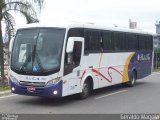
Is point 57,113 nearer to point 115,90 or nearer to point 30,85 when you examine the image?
point 30,85

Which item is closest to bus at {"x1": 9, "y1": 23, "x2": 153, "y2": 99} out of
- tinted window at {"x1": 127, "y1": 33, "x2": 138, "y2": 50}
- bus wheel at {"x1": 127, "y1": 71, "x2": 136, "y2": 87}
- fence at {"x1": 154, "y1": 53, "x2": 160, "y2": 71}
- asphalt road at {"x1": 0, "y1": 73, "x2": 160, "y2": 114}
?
asphalt road at {"x1": 0, "y1": 73, "x2": 160, "y2": 114}

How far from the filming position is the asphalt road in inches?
488

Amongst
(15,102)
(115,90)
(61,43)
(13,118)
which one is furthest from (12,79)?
(115,90)

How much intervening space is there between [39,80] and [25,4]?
7.53 metres

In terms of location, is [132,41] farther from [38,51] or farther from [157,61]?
[157,61]

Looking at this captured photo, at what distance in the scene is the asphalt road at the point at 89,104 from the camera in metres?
12.4

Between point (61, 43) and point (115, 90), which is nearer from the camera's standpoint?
point (61, 43)

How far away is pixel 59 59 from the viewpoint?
13195 mm

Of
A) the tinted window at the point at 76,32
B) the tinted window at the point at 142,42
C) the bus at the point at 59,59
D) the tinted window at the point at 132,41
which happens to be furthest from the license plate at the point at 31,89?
the tinted window at the point at 142,42

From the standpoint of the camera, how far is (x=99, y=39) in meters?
16.3

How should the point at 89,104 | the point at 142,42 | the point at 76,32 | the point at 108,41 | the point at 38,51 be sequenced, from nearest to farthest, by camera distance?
the point at 38,51 < the point at 89,104 < the point at 76,32 < the point at 108,41 < the point at 142,42

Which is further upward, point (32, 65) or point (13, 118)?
point (32, 65)

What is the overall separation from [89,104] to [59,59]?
1.95 meters

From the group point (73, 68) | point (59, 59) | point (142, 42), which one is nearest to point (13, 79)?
point (59, 59)
